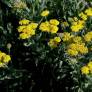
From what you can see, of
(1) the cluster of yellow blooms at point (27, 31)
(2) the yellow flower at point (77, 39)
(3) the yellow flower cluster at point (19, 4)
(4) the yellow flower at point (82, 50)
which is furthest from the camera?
(3) the yellow flower cluster at point (19, 4)

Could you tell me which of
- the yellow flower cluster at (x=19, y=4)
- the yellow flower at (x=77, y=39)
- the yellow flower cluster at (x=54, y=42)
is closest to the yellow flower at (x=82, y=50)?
the yellow flower at (x=77, y=39)

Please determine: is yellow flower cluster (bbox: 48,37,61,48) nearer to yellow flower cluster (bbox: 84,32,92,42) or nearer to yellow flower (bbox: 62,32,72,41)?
yellow flower (bbox: 62,32,72,41)

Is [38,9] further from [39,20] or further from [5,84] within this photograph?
[5,84]

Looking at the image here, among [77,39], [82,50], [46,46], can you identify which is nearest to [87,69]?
[82,50]

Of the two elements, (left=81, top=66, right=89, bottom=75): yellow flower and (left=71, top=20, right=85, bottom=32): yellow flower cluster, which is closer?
(left=81, top=66, right=89, bottom=75): yellow flower

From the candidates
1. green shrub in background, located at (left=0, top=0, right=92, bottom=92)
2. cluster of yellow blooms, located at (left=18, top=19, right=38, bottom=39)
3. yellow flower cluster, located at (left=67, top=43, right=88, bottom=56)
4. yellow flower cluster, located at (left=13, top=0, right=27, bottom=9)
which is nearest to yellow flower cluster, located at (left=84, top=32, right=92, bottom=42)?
green shrub in background, located at (left=0, top=0, right=92, bottom=92)

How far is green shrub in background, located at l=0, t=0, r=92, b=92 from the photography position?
3.32m

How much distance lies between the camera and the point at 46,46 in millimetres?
3676

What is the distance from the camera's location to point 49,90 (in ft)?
12.4

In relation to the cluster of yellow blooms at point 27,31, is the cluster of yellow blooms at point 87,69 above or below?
below

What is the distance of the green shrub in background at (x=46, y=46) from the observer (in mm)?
3320

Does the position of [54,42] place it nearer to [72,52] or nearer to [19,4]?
[72,52]

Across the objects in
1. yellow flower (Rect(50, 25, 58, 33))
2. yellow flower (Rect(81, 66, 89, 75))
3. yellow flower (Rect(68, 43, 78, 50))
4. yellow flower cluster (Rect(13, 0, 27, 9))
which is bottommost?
yellow flower (Rect(81, 66, 89, 75))

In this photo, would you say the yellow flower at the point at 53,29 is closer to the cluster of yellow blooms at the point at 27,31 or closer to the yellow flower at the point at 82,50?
the cluster of yellow blooms at the point at 27,31
